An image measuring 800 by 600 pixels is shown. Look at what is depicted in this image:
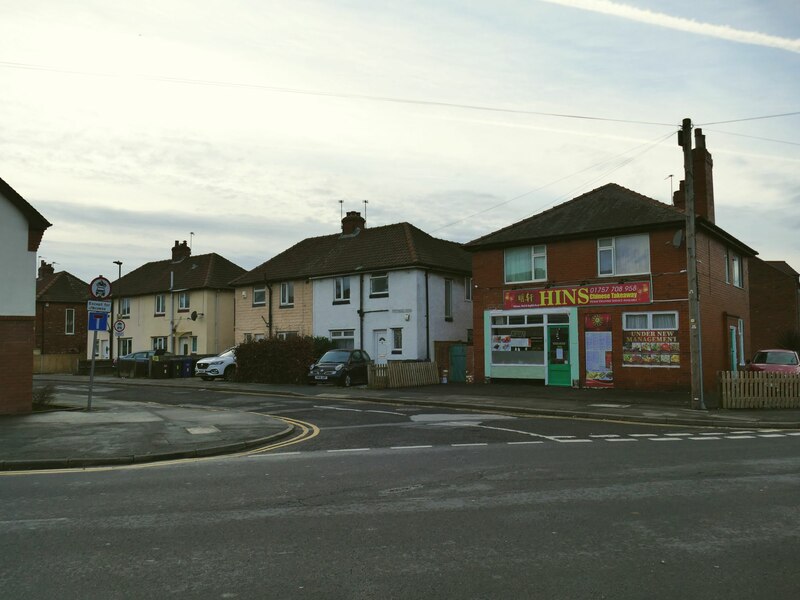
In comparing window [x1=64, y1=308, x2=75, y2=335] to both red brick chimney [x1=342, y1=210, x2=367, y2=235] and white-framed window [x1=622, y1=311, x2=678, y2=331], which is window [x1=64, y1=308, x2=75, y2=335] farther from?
white-framed window [x1=622, y1=311, x2=678, y2=331]

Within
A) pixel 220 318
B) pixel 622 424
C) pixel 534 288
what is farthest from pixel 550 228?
pixel 220 318

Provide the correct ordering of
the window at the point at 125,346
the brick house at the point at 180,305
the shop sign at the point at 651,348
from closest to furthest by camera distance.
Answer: the shop sign at the point at 651,348, the brick house at the point at 180,305, the window at the point at 125,346

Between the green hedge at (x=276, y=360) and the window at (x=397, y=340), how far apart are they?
3878 mm

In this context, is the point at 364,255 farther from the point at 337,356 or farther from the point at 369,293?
the point at 337,356

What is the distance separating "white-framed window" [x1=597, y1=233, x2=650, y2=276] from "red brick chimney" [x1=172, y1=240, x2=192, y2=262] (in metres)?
35.9

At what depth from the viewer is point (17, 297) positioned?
1658cm

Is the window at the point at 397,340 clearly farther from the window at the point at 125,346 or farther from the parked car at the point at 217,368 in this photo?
the window at the point at 125,346

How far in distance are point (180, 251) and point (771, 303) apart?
4458cm

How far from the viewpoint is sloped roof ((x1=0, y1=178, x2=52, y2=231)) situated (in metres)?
16.5

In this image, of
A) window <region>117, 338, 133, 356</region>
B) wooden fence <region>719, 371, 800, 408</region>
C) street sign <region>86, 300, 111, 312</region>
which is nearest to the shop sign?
wooden fence <region>719, 371, 800, 408</region>

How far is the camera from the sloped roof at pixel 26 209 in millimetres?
16516

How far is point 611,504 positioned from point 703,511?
934mm

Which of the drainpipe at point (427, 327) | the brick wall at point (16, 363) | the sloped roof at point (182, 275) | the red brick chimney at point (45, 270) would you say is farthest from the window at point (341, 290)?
the red brick chimney at point (45, 270)

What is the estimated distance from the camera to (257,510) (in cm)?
711
